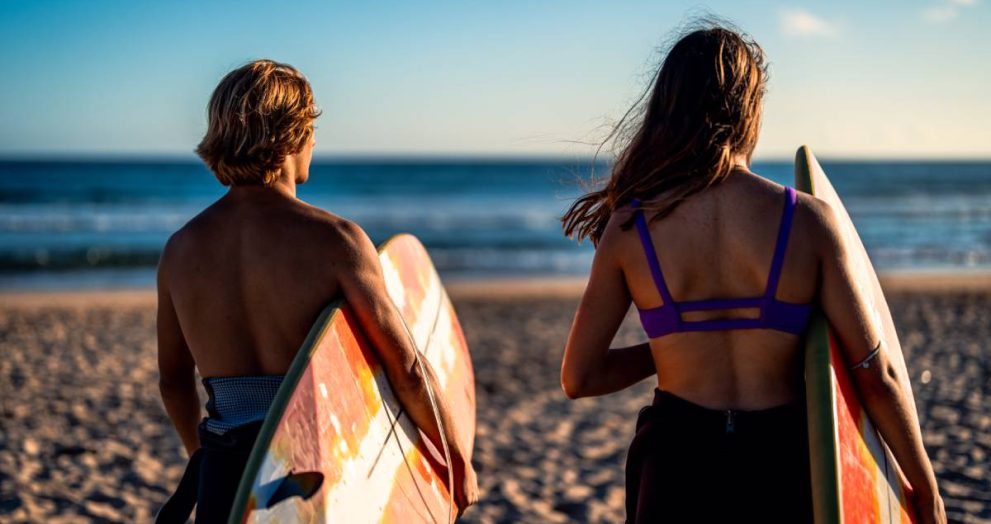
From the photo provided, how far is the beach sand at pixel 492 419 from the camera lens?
14.3ft

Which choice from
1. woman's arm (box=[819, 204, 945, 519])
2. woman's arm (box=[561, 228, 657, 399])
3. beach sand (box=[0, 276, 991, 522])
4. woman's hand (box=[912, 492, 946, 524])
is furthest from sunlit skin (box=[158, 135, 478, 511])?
beach sand (box=[0, 276, 991, 522])

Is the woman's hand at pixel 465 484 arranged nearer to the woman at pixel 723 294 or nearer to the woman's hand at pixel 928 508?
the woman at pixel 723 294

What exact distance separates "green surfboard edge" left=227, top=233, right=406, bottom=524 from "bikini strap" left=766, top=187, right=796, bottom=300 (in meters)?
0.88

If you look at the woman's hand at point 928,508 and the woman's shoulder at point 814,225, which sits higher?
the woman's shoulder at point 814,225

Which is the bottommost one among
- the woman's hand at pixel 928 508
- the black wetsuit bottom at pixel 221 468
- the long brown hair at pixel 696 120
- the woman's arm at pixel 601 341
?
the black wetsuit bottom at pixel 221 468

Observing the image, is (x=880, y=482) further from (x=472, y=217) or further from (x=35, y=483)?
(x=472, y=217)

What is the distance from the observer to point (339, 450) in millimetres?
2033

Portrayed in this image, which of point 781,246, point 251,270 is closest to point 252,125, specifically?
point 251,270

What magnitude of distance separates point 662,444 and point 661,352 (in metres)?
0.18

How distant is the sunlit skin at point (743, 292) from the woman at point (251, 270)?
1.78 ft

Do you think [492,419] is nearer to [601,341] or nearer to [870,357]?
[601,341]

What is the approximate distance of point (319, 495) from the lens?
191 centimetres

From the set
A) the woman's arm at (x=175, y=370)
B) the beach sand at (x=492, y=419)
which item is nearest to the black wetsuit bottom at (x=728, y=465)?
the woman's arm at (x=175, y=370)

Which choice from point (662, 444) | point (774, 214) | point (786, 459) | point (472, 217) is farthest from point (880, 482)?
point (472, 217)
